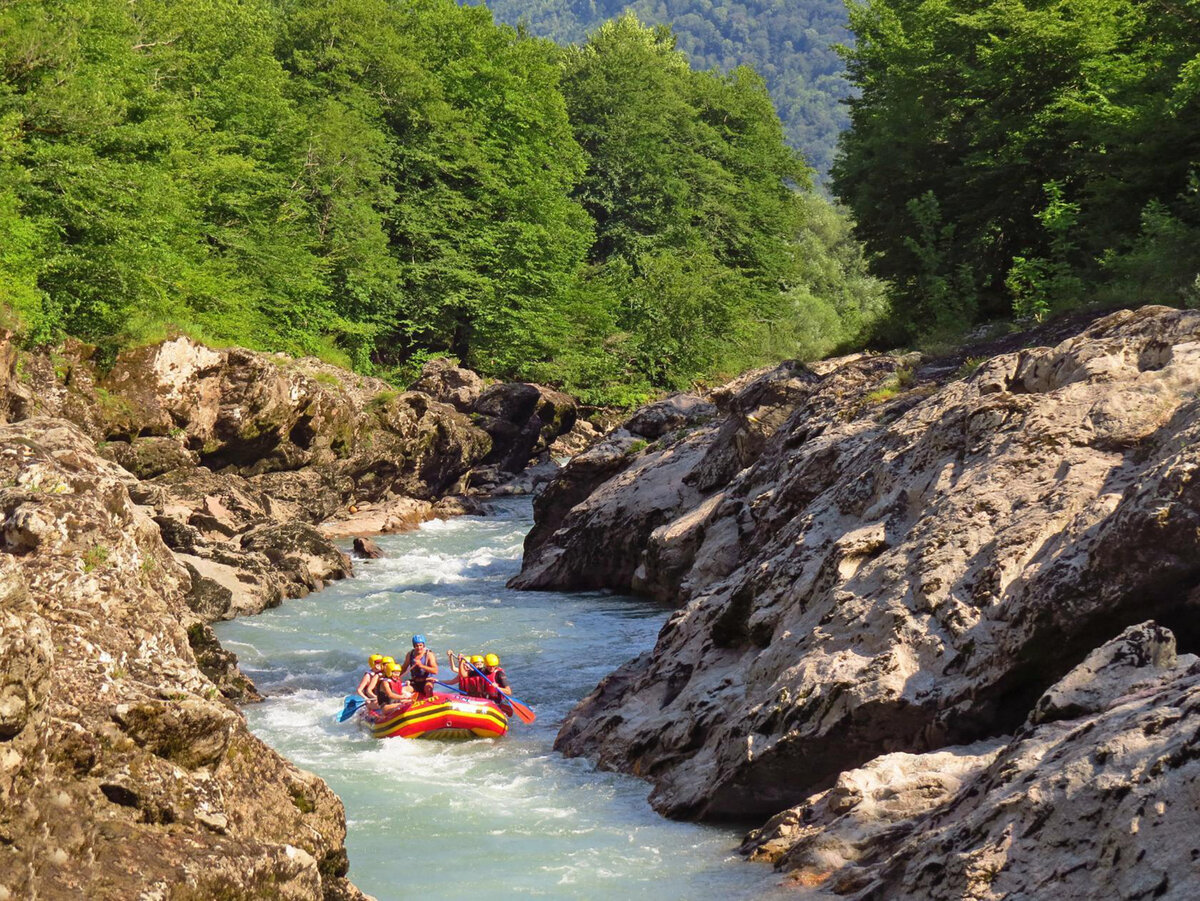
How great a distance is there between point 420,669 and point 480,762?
253cm

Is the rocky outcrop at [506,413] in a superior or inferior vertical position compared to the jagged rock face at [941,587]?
superior

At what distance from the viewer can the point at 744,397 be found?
18625 millimetres

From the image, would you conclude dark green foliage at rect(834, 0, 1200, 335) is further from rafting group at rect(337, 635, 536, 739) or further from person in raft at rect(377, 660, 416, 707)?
person in raft at rect(377, 660, 416, 707)

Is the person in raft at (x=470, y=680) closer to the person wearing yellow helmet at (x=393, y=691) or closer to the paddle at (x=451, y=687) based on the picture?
the paddle at (x=451, y=687)

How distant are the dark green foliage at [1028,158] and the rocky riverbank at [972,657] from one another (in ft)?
19.2

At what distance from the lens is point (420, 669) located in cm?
1368

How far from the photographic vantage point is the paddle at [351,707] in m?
12.8

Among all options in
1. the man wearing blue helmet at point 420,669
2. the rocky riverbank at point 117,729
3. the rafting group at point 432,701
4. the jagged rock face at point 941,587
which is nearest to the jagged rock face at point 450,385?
the rocky riverbank at point 117,729

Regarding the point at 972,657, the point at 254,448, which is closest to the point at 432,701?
the point at 972,657

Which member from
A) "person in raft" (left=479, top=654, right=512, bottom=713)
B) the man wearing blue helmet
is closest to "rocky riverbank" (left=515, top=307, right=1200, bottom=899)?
"person in raft" (left=479, top=654, right=512, bottom=713)

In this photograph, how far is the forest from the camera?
23203 mm

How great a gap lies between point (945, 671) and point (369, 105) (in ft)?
122

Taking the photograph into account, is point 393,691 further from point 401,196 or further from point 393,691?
point 401,196

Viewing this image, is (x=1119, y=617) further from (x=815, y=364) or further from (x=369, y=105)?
(x=369, y=105)
